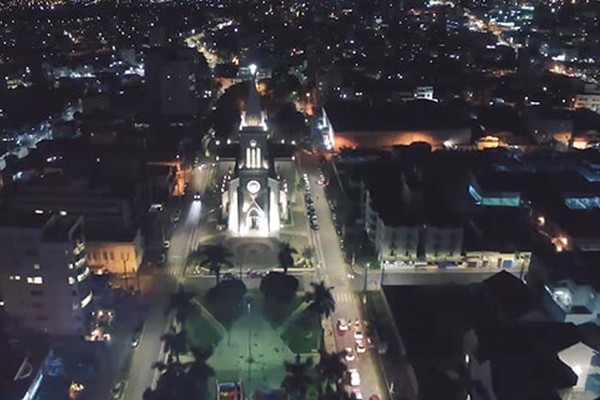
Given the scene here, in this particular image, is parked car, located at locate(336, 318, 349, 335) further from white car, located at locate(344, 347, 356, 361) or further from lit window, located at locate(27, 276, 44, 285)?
lit window, located at locate(27, 276, 44, 285)

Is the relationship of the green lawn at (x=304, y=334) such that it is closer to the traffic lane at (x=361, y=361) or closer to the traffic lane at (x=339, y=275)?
the traffic lane at (x=361, y=361)

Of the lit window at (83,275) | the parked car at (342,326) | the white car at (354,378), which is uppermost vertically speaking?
the lit window at (83,275)

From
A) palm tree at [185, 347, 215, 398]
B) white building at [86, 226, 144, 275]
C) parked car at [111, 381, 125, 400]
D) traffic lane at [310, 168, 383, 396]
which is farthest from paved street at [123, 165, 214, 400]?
traffic lane at [310, 168, 383, 396]

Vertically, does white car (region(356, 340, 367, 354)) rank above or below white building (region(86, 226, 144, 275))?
below

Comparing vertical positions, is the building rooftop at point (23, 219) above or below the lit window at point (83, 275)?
above

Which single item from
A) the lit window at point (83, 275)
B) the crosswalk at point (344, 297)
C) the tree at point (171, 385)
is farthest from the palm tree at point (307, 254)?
the tree at point (171, 385)

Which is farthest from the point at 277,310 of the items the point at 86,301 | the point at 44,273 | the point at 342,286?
the point at 44,273

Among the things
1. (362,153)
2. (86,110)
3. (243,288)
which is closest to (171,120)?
(86,110)
